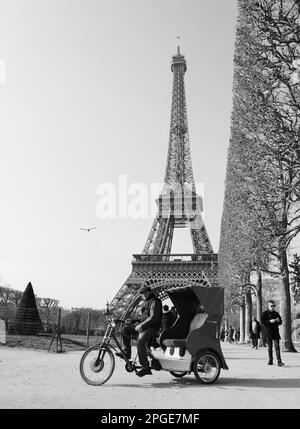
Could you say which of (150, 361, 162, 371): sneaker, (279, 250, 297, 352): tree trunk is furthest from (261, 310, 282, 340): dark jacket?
(279, 250, 297, 352): tree trunk

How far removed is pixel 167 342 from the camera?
27.3ft

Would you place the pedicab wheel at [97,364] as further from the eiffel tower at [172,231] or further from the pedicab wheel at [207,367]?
the eiffel tower at [172,231]

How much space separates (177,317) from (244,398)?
9.48 feet

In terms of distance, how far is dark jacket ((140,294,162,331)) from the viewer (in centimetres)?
771

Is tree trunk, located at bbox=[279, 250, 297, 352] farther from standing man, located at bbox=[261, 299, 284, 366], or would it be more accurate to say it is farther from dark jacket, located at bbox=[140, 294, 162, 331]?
dark jacket, located at bbox=[140, 294, 162, 331]

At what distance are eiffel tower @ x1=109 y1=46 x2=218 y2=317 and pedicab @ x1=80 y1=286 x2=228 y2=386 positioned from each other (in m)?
43.0

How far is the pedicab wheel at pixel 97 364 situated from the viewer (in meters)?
7.49

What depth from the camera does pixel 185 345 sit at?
8.09 m

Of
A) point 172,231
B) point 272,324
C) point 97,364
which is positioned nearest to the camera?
point 97,364

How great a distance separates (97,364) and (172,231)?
61189 mm

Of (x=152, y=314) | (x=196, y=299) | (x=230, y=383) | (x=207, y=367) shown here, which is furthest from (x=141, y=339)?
(x=230, y=383)

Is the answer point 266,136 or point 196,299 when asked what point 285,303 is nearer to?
point 266,136
